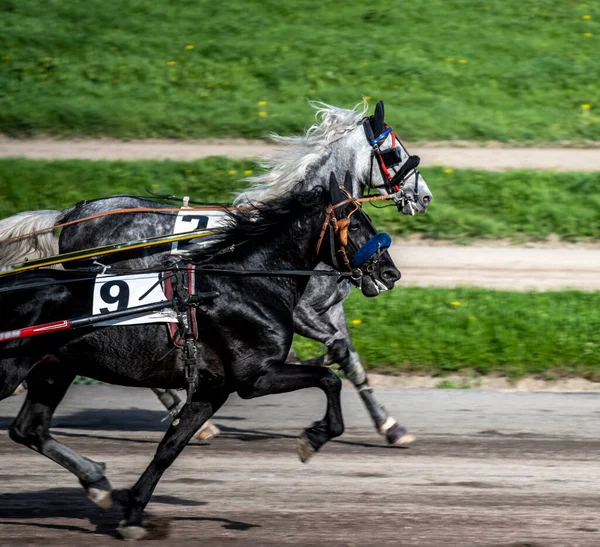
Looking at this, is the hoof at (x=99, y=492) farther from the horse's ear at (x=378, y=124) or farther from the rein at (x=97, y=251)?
the horse's ear at (x=378, y=124)

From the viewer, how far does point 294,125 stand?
16125 millimetres

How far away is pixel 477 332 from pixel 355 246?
167 inches

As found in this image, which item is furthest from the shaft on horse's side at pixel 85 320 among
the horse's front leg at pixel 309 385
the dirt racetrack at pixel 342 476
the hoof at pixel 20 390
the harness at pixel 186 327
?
the hoof at pixel 20 390

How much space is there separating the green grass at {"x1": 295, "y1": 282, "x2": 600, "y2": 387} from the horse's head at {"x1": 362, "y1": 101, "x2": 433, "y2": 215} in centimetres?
193

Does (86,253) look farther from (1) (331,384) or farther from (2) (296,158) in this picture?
(2) (296,158)

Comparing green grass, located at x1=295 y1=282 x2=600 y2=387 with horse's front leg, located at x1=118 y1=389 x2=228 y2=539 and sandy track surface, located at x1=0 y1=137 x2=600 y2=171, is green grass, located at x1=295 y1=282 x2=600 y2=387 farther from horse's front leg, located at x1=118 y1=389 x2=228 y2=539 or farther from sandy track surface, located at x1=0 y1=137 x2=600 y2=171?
sandy track surface, located at x1=0 y1=137 x2=600 y2=171

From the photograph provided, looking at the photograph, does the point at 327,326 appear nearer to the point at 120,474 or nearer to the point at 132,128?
the point at 120,474

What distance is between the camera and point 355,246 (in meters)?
6.07

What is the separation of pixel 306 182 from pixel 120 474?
254 cm

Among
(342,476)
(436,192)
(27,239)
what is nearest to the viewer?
(342,476)

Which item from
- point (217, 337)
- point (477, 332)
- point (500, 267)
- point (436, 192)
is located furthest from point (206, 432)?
point (436, 192)

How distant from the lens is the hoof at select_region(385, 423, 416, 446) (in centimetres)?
752

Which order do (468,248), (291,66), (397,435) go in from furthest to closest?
(291,66), (468,248), (397,435)

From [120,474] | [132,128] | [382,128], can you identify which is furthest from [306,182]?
[132,128]
